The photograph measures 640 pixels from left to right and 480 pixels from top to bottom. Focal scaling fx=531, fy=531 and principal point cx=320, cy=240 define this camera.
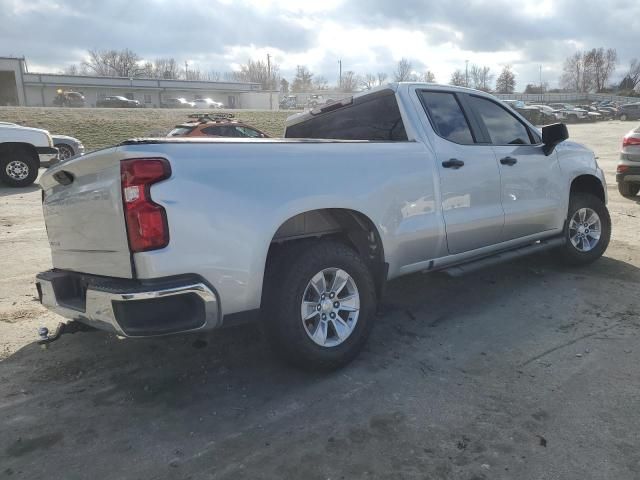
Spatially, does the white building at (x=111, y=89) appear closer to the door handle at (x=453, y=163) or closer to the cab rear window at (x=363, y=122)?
the cab rear window at (x=363, y=122)

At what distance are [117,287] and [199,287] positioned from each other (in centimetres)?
44

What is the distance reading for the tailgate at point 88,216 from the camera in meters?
2.90

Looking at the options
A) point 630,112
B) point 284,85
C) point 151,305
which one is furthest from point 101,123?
point 284,85

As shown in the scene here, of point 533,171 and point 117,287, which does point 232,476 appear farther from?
point 533,171

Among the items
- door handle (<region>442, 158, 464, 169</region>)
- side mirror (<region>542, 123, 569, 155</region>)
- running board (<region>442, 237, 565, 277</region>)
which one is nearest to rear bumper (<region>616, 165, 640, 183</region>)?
running board (<region>442, 237, 565, 277</region>)

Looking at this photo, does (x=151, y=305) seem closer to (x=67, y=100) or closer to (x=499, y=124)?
(x=499, y=124)

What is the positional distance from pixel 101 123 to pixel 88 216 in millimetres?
28005

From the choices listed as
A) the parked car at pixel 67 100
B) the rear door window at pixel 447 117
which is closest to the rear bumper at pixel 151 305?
the rear door window at pixel 447 117

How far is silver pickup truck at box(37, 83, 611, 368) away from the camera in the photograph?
A: 2.82 metres

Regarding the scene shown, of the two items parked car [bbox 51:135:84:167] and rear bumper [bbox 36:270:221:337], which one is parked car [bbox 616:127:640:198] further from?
parked car [bbox 51:135:84:167]

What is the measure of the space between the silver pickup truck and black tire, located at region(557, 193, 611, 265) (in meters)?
0.61

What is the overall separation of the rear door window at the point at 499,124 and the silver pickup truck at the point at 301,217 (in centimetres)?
2

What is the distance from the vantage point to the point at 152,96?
7325cm

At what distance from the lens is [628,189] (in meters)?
10.0
